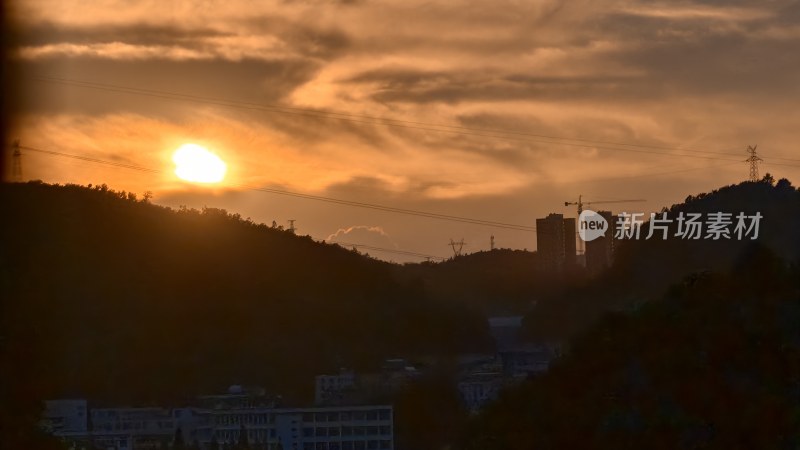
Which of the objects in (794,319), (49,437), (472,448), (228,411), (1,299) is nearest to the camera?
(794,319)

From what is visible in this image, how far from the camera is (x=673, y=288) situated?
15.8 metres

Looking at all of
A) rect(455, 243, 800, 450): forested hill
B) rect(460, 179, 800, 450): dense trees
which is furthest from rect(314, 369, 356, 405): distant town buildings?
rect(455, 243, 800, 450): forested hill

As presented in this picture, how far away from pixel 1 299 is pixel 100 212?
64.5 metres

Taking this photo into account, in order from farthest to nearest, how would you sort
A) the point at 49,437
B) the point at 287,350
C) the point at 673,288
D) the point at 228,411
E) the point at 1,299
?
the point at 287,350
the point at 228,411
the point at 1,299
the point at 49,437
the point at 673,288

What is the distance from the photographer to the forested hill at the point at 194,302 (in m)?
61.4

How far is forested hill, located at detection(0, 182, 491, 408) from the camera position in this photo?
61438mm

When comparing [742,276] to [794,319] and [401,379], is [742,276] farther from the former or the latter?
[401,379]

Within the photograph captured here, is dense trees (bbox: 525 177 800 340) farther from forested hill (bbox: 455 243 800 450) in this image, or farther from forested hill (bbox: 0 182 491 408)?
forested hill (bbox: 455 243 800 450)

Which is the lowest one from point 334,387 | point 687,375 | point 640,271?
point 334,387

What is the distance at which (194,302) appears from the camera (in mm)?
77500

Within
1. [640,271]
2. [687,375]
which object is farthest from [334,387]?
[687,375]

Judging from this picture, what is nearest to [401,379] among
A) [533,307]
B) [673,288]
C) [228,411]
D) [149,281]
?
[533,307]

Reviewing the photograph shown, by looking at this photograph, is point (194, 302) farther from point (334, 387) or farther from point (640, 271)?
point (640, 271)

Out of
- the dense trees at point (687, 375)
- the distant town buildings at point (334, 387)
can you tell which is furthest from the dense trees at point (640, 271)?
the dense trees at point (687, 375)
